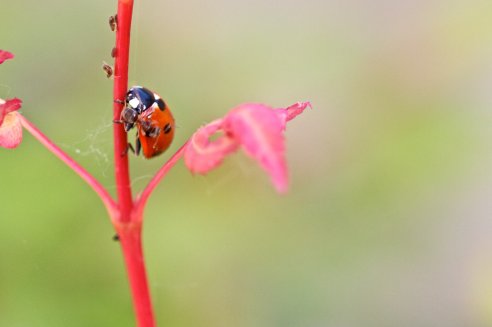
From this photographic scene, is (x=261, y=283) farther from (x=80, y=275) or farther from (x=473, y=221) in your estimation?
(x=473, y=221)

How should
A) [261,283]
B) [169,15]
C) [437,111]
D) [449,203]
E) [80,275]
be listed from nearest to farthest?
[80,275]
[261,283]
[437,111]
[449,203]
[169,15]

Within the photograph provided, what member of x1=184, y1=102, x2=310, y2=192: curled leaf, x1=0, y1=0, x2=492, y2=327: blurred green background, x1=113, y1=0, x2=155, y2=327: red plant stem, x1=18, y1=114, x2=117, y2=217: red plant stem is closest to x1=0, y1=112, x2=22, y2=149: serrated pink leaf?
x1=18, y1=114, x2=117, y2=217: red plant stem

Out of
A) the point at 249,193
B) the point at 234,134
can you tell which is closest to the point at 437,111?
Answer: the point at 249,193

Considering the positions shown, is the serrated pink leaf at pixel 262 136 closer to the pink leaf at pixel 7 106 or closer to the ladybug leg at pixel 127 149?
the ladybug leg at pixel 127 149

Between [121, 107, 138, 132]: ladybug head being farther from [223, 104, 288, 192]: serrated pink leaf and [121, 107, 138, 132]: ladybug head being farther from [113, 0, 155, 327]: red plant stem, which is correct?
[223, 104, 288, 192]: serrated pink leaf

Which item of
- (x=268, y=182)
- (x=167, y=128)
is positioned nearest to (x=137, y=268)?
(x=167, y=128)

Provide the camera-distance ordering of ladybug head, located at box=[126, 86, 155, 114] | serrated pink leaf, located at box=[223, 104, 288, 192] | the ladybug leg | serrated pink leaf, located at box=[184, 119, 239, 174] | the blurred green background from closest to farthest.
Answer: serrated pink leaf, located at box=[223, 104, 288, 192] → serrated pink leaf, located at box=[184, 119, 239, 174] → the ladybug leg → ladybug head, located at box=[126, 86, 155, 114] → the blurred green background
